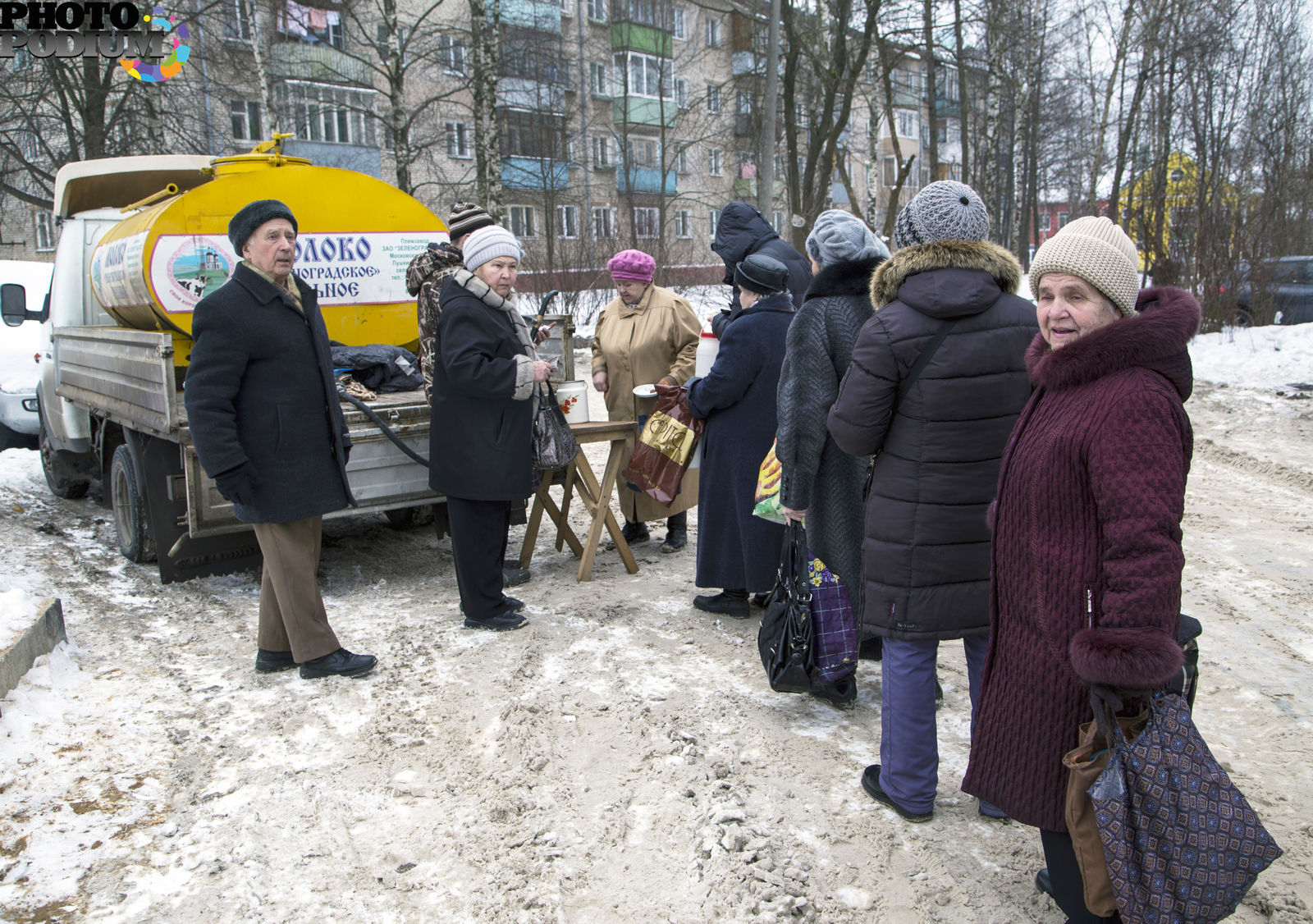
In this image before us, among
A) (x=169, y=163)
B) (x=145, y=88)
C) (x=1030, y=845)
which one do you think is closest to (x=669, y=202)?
(x=145, y=88)

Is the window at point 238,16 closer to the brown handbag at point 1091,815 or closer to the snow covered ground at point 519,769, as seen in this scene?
the snow covered ground at point 519,769

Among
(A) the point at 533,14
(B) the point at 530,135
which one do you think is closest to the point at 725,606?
(B) the point at 530,135

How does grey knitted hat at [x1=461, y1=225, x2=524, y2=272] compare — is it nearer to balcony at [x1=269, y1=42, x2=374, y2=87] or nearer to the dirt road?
the dirt road

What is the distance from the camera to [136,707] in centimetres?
383

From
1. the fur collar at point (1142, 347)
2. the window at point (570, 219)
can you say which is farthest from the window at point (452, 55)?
the fur collar at point (1142, 347)

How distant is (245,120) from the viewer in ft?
88.4

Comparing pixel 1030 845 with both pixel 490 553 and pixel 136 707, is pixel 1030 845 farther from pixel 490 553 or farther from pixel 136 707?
pixel 136 707

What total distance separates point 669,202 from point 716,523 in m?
28.4

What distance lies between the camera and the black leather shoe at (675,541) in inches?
237

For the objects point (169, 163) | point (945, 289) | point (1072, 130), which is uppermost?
point (1072, 130)

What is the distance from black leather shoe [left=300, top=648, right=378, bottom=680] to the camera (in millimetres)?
4051

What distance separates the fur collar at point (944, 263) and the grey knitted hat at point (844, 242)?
1.84 feet

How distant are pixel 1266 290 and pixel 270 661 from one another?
42.5ft

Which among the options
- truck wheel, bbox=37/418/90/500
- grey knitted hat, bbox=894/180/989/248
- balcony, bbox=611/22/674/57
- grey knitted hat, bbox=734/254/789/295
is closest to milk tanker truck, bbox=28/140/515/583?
truck wheel, bbox=37/418/90/500
